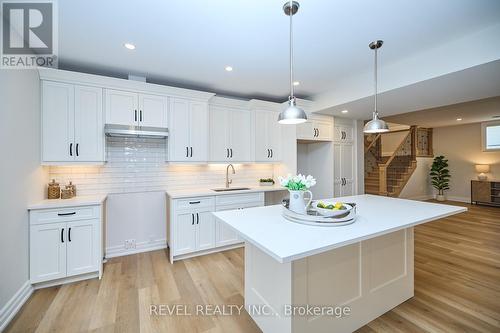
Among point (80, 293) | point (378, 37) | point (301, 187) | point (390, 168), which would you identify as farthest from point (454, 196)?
point (80, 293)

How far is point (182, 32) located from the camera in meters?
2.24

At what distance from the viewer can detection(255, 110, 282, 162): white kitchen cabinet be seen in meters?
4.10

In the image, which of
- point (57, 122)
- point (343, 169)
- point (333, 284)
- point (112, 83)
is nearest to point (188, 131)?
point (112, 83)

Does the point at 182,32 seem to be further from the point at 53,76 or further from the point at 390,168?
the point at 390,168

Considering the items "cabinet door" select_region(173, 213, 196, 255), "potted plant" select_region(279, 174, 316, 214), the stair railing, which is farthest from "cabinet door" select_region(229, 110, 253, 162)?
the stair railing

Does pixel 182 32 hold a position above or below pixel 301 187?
above

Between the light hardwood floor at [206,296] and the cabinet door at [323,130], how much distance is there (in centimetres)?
243

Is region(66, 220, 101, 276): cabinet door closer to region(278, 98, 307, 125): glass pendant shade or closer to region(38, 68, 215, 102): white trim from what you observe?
region(38, 68, 215, 102): white trim

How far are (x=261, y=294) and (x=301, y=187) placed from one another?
960 millimetres

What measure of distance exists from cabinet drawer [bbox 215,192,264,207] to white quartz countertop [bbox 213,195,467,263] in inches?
53.1

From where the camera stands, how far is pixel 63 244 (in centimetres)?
251

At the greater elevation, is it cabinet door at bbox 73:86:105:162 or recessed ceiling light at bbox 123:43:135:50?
recessed ceiling light at bbox 123:43:135:50

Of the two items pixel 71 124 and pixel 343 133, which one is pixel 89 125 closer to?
pixel 71 124

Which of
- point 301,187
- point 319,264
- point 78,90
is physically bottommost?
point 319,264
